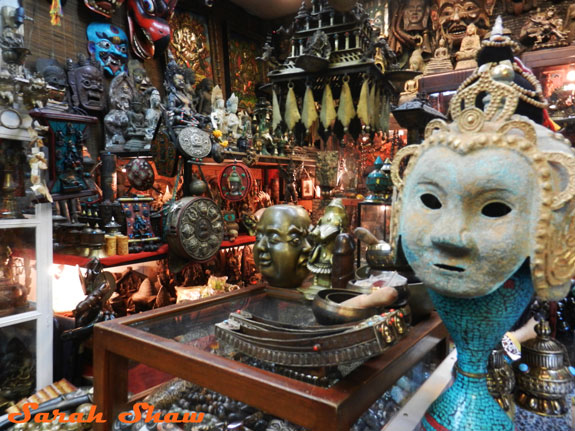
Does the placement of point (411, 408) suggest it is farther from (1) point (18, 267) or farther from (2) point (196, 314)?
(1) point (18, 267)

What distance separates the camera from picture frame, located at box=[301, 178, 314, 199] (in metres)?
5.94

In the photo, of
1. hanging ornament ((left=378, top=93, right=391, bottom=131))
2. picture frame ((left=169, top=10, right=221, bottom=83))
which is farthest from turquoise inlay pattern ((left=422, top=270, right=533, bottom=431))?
picture frame ((left=169, top=10, right=221, bottom=83))

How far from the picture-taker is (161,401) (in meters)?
1.25

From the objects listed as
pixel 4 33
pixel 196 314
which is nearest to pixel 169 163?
pixel 4 33

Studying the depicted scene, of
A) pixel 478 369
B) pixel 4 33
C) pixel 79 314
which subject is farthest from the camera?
pixel 79 314

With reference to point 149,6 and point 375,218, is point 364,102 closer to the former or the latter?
point 375,218

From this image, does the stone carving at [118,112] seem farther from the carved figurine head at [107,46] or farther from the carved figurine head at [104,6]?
the carved figurine head at [104,6]

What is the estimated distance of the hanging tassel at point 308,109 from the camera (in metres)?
2.36

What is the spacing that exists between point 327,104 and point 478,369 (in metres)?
1.85

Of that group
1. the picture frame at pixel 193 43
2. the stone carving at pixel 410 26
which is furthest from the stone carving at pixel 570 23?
the picture frame at pixel 193 43

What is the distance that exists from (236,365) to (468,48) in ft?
18.3

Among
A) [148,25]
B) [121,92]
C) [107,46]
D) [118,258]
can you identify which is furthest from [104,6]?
[118,258]

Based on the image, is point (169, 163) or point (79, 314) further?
point (169, 163)

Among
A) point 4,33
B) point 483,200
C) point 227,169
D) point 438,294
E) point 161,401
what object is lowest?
point 161,401
